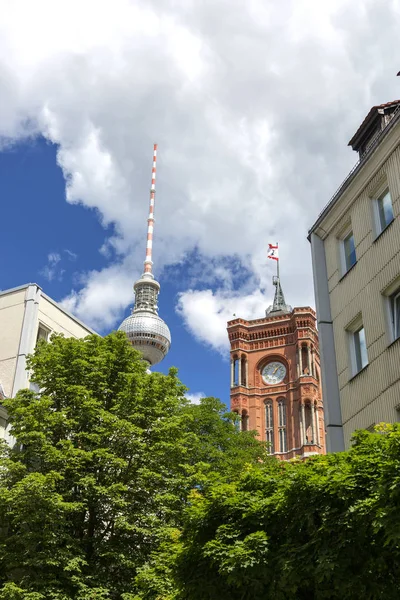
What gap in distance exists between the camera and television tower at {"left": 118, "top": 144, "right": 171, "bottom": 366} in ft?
333

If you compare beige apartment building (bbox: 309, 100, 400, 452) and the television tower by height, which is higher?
the television tower

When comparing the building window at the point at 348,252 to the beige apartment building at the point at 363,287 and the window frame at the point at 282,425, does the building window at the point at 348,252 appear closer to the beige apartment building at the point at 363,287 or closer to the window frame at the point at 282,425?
the beige apartment building at the point at 363,287

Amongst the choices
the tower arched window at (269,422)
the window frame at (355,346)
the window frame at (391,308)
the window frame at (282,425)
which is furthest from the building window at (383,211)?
the tower arched window at (269,422)

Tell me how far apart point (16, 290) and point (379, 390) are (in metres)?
19.8

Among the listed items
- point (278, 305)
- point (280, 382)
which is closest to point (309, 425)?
point (280, 382)

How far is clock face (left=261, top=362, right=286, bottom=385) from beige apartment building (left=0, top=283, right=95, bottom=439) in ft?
202

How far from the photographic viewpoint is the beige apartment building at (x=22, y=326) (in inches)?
1102

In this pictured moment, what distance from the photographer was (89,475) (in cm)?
2123

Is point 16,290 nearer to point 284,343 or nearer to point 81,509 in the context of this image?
point 81,509

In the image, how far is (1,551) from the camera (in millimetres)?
20047

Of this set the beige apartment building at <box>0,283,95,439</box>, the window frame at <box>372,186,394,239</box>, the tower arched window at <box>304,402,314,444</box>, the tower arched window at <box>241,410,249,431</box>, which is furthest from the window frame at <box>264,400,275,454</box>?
the window frame at <box>372,186,394,239</box>

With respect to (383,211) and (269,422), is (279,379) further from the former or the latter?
(383,211)

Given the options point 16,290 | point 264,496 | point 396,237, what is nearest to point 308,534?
point 264,496

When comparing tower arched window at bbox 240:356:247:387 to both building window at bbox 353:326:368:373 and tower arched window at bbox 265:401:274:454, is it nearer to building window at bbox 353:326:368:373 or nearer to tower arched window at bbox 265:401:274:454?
tower arched window at bbox 265:401:274:454
